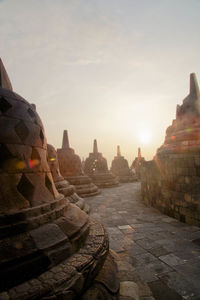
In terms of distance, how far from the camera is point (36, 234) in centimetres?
174

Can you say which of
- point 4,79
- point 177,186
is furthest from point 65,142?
point 4,79

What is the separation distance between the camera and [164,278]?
238 centimetres

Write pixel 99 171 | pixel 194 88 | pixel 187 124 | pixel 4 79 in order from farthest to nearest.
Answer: pixel 99 171 < pixel 194 88 < pixel 187 124 < pixel 4 79

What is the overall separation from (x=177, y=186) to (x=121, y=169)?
13823 mm

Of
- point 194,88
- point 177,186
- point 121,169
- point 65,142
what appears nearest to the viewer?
point 177,186

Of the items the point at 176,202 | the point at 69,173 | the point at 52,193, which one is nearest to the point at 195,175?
the point at 176,202

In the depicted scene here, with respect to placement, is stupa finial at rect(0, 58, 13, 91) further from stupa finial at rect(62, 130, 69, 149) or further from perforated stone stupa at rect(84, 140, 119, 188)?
Result: perforated stone stupa at rect(84, 140, 119, 188)

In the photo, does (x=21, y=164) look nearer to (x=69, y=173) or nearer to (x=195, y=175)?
(x=195, y=175)

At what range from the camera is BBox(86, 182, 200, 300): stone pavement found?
2096 millimetres

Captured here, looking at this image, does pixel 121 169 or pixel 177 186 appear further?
pixel 121 169

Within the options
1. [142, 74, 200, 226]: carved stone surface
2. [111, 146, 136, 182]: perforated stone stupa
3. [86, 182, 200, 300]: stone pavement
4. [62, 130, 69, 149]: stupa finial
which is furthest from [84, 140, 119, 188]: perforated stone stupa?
[86, 182, 200, 300]: stone pavement

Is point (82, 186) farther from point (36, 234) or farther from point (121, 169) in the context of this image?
point (121, 169)

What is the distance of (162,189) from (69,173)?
563 cm

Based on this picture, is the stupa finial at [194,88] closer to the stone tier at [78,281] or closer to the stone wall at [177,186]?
the stone wall at [177,186]
